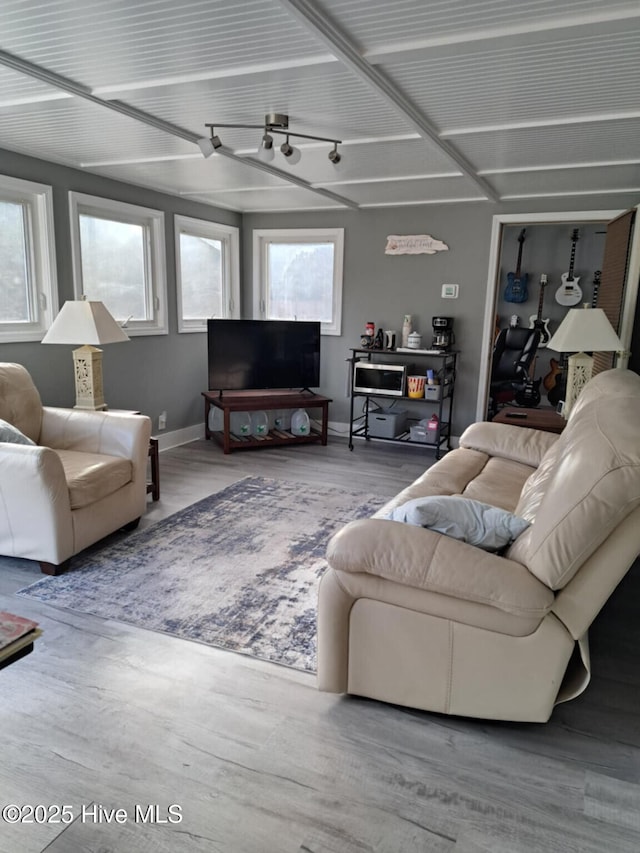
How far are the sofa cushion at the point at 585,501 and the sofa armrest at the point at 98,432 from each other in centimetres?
236

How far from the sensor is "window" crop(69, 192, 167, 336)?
4430mm

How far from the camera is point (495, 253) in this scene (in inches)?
209

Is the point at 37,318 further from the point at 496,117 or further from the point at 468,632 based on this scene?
the point at 468,632

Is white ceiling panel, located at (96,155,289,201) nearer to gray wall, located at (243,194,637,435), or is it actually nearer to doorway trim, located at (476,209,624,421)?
gray wall, located at (243,194,637,435)

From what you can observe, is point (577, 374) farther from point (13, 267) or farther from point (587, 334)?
point (13, 267)

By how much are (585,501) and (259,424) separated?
4.36 m

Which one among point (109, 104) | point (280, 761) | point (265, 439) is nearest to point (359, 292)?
point (265, 439)

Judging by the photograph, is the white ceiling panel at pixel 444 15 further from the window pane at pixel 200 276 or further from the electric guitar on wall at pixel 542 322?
the electric guitar on wall at pixel 542 322

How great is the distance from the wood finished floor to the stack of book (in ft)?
2.00

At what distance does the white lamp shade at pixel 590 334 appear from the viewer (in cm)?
352

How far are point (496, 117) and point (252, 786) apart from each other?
3019mm

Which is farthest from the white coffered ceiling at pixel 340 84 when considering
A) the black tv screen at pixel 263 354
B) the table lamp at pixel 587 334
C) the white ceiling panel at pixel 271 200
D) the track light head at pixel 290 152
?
the black tv screen at pixel 263 354

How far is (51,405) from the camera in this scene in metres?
4.25

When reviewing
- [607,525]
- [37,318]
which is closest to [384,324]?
[37,318]
